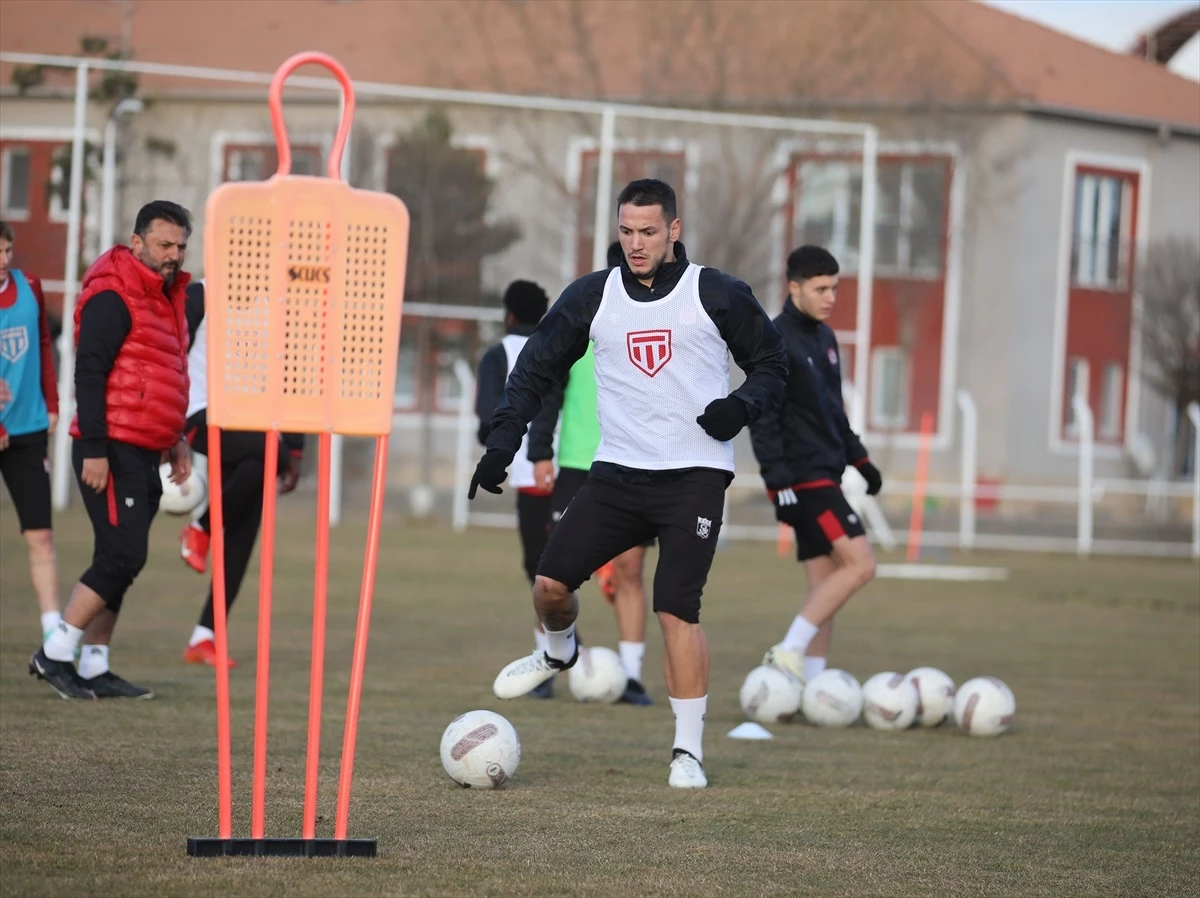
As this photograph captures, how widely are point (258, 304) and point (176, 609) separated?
871 centimetres

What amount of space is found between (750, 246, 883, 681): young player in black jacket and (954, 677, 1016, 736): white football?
800 mm

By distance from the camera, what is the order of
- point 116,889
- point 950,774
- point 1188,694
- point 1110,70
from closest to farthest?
point 116,889
point 950,774
point 1188,694
point 1110,70

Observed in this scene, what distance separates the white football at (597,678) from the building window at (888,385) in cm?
3061

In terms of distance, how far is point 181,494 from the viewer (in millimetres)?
9148

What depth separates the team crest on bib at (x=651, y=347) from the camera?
632 centimetres

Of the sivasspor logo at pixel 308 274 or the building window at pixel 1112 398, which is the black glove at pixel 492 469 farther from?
the building window at pixel 1112 398

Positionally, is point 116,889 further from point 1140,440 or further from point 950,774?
point 1140,440

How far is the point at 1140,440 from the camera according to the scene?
39094 millimetres

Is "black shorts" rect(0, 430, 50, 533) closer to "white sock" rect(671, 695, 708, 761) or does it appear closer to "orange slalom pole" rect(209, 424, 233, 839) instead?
"white sock" rect(671, 695, 708, 761)

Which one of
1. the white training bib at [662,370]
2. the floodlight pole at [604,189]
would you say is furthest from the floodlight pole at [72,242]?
the white training bib at [662,370]

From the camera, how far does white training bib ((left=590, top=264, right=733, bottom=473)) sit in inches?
249

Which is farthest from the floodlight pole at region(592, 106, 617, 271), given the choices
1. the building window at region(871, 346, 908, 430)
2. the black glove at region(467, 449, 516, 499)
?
the building window at region(871, 346, 908, 430)

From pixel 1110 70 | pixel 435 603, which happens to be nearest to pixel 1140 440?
pixel 1110 70

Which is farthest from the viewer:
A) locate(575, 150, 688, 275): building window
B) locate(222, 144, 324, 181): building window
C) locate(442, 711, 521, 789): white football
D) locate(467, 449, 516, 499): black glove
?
locate(575, 150, 688, 275): building window
